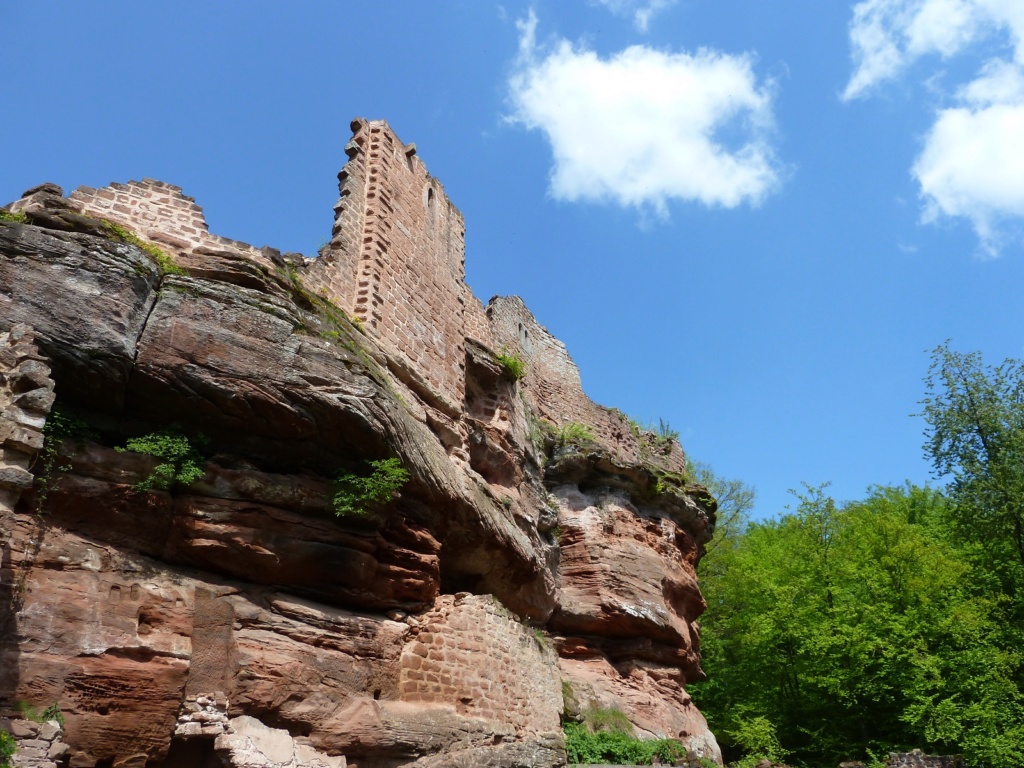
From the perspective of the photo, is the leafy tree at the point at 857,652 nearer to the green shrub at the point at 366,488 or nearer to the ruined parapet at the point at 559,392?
the ruined parapet at the point at 559,392

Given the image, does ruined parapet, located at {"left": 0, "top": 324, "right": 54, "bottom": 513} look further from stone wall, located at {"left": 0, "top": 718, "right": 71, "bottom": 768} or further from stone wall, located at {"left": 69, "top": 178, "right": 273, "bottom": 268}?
stone wall, located at {"left": 69, "top": 178, "right": 273, "bottom": 268}

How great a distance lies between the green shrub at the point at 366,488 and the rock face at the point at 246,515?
0.46 feet

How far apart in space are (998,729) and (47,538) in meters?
18.4

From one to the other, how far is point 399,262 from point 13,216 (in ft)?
18.9

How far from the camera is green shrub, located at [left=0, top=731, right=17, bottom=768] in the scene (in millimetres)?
5926

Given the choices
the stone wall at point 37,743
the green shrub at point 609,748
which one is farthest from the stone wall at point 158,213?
the green shrub at point 609,748

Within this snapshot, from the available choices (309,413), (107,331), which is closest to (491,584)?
(309,413)

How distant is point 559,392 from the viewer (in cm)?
2019

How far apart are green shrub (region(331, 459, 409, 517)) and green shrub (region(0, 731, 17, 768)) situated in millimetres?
3581

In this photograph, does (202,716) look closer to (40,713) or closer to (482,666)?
(40,713)

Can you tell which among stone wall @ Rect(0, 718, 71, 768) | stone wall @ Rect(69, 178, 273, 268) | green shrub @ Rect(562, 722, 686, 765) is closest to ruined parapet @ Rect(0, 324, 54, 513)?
stone wall @ Rect(0, 718, 71, 768)

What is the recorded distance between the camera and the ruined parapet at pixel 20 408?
6.50m

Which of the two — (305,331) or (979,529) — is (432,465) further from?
(979,529)

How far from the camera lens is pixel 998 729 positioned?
1753 centimetres
